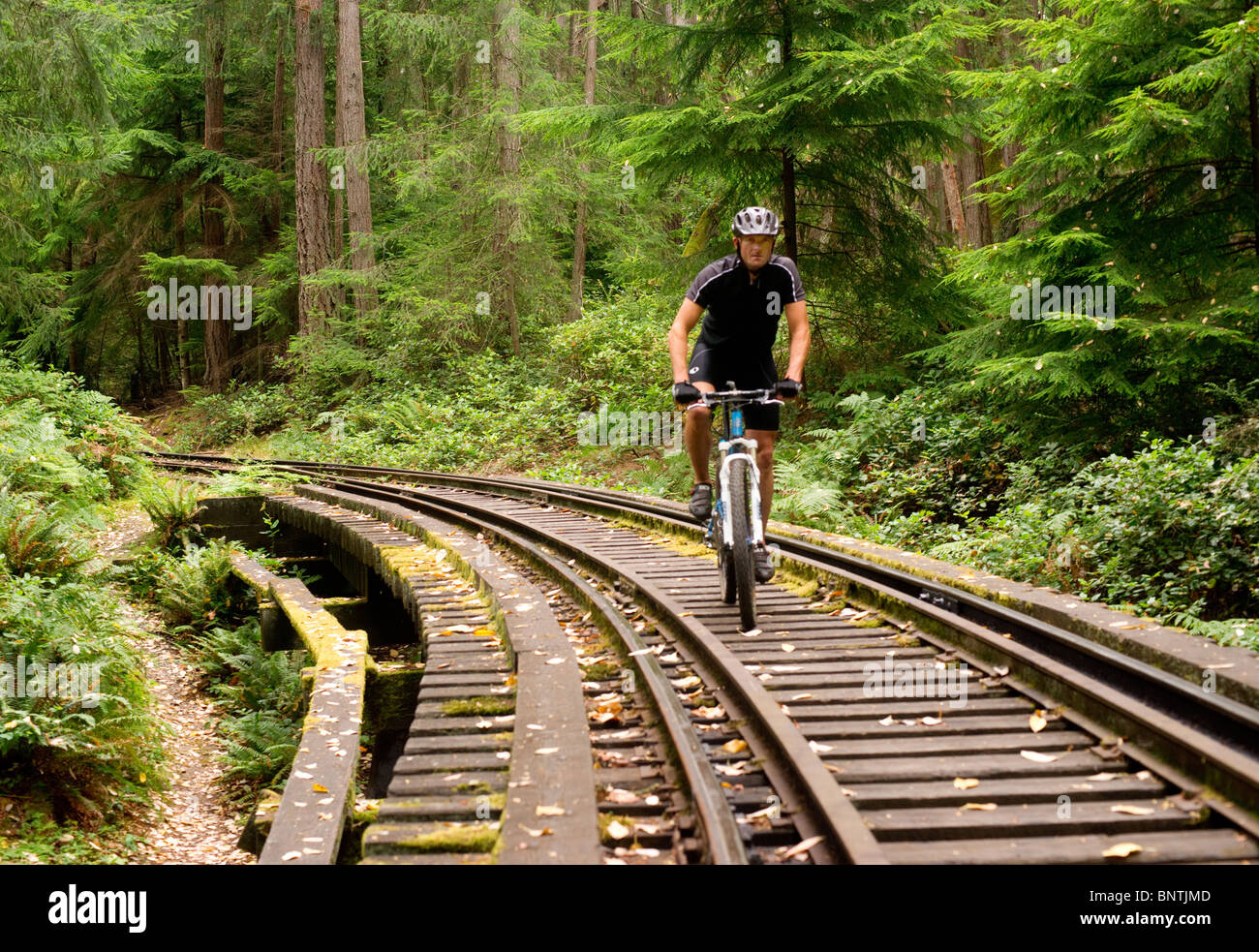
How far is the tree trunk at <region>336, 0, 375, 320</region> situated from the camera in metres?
22.7

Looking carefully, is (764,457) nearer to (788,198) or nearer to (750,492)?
(750,492)

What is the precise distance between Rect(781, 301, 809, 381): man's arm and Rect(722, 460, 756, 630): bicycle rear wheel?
0.65m

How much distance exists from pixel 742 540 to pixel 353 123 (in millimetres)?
21797

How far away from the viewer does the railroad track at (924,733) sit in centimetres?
272

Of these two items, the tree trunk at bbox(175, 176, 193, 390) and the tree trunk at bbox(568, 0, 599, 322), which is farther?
the tree trunk at bbox(175, 176, 193, 390)

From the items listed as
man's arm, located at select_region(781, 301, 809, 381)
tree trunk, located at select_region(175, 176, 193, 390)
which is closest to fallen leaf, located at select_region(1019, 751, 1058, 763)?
man's arm, located at select_region(781, 301, 809, 381)

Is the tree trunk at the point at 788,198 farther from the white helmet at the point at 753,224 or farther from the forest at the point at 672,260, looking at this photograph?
the white helmet at the point at 753,224

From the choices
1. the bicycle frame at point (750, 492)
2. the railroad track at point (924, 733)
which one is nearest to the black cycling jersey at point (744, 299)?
the bicycle frame at point (750, 492)

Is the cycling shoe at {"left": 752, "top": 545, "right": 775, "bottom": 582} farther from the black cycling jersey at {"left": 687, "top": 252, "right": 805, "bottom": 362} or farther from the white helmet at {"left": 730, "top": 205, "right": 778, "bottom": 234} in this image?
the white helmet at {"left": 730, "top": 205, "right": 778, "bottom": 234}

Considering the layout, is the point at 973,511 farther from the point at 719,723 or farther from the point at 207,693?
the point at 207,693

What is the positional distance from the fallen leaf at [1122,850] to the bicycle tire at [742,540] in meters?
2.66

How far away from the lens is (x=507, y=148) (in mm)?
21062

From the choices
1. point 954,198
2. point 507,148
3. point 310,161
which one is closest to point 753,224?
point 954,198
